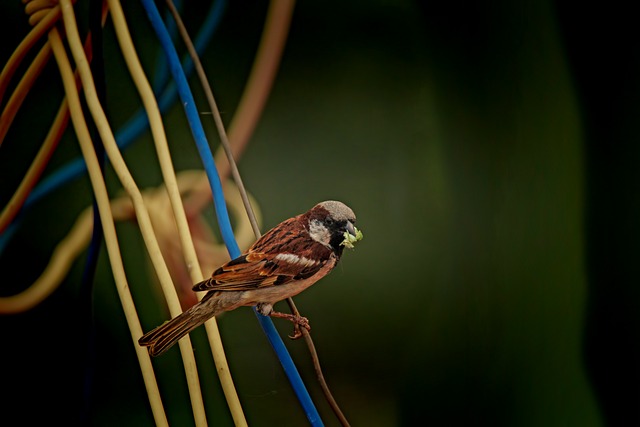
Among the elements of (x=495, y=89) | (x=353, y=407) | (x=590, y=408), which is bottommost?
(x=590, y=408)

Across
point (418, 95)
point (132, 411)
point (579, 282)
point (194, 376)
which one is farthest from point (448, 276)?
point (132, 411)

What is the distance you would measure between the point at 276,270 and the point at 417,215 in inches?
14.7

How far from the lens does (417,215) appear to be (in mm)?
1790

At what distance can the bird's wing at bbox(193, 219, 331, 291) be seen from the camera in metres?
1.68

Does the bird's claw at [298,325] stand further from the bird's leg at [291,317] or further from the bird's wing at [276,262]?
the bird's wing at [276,262]

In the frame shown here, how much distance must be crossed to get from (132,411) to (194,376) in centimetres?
18

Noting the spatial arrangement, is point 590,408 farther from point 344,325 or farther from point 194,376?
point 194,376

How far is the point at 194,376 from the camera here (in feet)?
5.80

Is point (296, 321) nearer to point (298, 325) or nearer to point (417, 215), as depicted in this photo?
point (298, 325)

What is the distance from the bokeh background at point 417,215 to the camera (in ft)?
5.83

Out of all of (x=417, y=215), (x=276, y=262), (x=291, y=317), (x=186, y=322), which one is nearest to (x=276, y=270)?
(x=276, y=262)

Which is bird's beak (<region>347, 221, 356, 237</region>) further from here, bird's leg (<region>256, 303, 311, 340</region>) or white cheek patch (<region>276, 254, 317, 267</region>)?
bird's leg (<region>256, 303, 311, 340</region>)

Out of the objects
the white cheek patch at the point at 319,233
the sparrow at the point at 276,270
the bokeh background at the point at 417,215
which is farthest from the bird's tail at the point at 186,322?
the white cheek patch at the point at 319,233

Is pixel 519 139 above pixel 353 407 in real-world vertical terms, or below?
above
